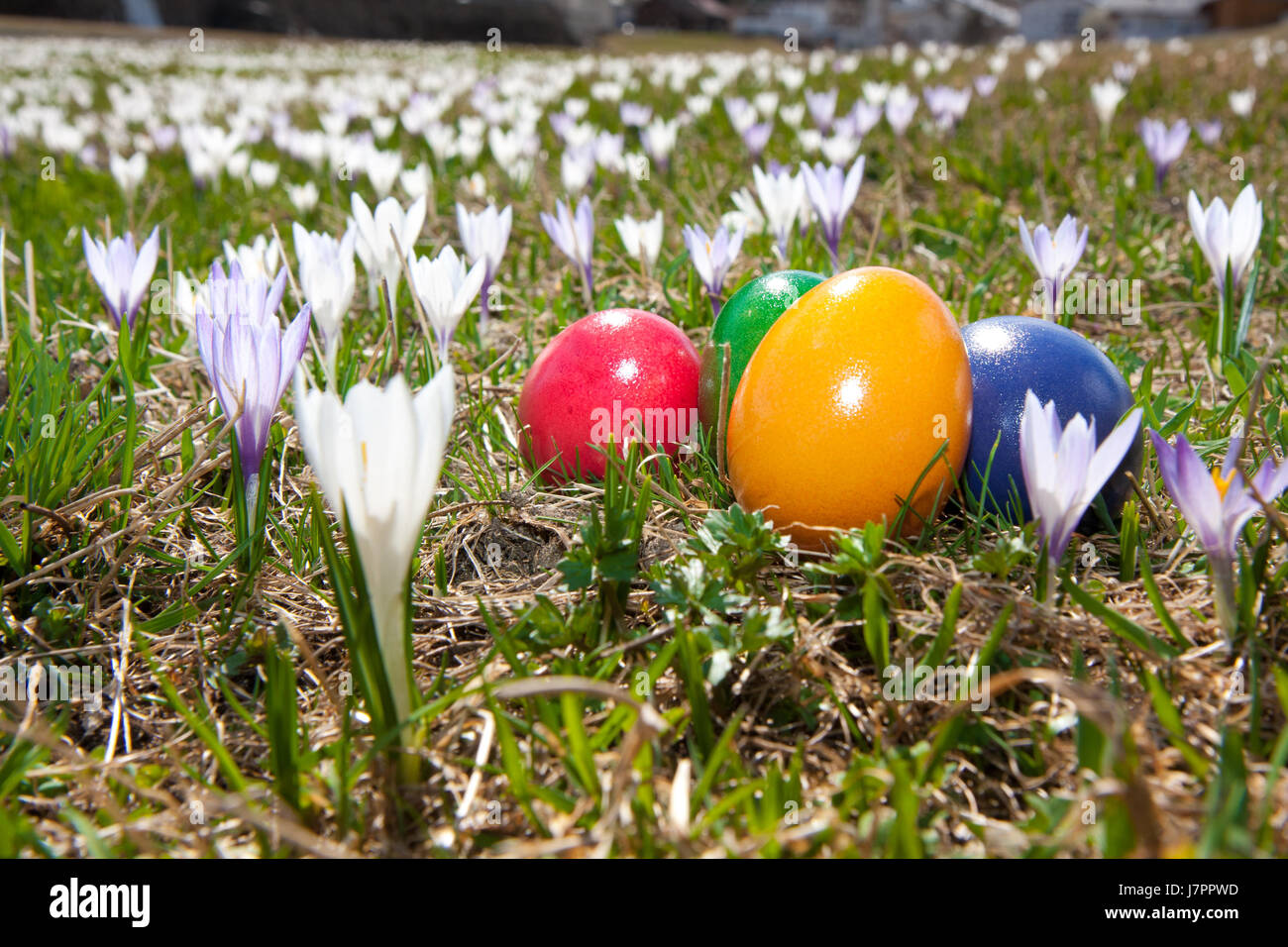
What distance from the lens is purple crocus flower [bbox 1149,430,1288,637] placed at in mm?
1270

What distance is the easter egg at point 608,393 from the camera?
1859mm

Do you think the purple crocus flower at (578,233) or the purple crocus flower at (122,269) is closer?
the purple crocus flower at (122,269)

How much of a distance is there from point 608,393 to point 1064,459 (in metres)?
0.86

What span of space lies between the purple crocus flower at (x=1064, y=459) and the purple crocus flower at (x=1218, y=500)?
0.20ft

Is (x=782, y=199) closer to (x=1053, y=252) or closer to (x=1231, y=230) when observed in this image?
(x=1053, y=252)

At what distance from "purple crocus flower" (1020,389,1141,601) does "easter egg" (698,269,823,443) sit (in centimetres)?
63

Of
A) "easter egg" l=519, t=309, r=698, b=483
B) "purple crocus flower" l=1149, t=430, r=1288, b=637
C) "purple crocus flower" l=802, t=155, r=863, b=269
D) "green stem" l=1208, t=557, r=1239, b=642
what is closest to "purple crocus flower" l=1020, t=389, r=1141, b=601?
"purple crocus flower" l=1149, t=430, r=1288, b=637

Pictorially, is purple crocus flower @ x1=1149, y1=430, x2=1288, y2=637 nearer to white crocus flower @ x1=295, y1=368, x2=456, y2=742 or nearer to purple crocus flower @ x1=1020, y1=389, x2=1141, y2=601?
purple crocus flower @ x1=1020, y1=389, x2=1141, y2=601

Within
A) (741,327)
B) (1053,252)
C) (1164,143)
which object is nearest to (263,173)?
(741,327)

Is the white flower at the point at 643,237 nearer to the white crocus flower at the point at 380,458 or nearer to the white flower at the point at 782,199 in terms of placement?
the white flower at the point at 782,199

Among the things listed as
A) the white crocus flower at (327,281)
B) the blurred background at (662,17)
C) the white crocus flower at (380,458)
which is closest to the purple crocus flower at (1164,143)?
the white crocus flower at (327,281)

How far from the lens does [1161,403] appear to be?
6.91 feet

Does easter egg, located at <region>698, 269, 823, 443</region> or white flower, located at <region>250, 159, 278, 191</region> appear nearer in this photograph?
easter egg, located at <region>698, 269, 823, 443</region>
